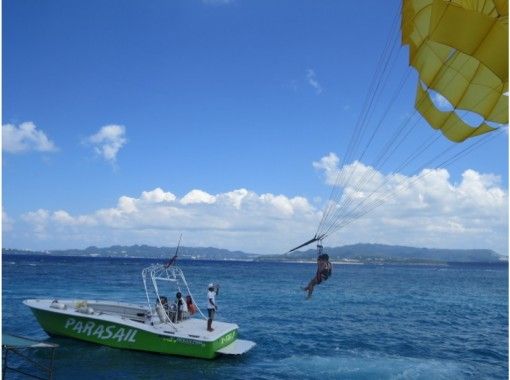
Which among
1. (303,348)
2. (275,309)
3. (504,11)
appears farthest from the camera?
(275,309)

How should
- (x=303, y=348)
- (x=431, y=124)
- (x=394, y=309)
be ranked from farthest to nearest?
(x=394, y=309)
(x=303, y=348)
(x=431, y=124)

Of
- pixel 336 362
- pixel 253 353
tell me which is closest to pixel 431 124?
pixel 336 362

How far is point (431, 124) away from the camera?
10117 millimetres

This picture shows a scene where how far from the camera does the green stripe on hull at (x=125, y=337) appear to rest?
1548 centimetres

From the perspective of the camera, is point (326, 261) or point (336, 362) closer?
point (326, 261)

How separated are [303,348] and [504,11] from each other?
1507 centimetres

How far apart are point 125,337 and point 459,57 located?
13.7 metres

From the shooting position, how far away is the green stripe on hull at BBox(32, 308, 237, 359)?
1548cm

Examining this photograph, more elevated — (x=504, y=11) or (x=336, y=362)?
(x=504, y=11)

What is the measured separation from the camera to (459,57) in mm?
8062

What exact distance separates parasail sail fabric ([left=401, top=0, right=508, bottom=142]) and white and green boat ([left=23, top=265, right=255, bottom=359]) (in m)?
10.2

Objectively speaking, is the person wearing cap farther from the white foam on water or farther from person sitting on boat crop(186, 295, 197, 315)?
the white foam on water

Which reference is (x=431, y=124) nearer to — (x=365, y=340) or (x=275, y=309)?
(x=365, y=340)

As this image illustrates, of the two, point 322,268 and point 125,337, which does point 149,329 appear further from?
point 322,268
